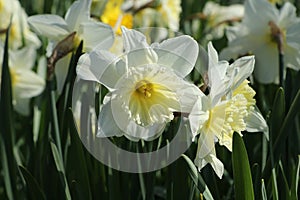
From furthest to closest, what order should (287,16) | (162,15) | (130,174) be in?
1. (162,15)
2. (287,16)
3. (130,174)

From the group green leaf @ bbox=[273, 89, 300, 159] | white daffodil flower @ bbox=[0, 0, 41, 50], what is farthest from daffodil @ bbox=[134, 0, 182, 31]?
green leaf @ bbox=[273, 89, 300, 159]

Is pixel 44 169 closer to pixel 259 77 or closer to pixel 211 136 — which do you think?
pixel 211 136

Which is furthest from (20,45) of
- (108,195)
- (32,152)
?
(108,195)

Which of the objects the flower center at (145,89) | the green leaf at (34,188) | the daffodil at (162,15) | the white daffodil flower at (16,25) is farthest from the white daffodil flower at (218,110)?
the daffodil at (162,15)

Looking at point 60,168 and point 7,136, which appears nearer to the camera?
point 60,168

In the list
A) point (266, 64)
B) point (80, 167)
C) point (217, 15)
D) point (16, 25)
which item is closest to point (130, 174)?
point (80, 167)

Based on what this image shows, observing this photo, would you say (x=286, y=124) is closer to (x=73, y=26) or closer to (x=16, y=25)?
(x=73, y=26)
